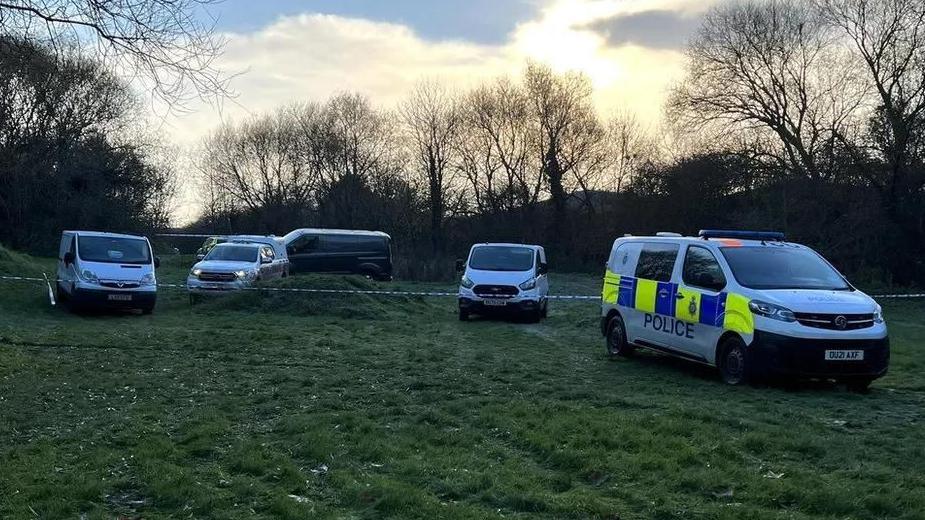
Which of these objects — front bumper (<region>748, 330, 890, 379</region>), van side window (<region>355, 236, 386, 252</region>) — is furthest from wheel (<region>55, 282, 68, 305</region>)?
front bumper (<region>748, 330, 890, 379</region>)

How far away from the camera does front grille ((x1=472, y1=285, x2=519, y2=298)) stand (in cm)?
1997

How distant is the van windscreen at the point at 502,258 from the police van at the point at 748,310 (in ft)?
24.0

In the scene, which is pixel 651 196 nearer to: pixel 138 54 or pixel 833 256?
pixel 833 256

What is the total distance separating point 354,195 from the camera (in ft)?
197


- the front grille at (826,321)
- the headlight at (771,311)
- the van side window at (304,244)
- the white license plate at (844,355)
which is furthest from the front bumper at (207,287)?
the white license plate at (844,355)

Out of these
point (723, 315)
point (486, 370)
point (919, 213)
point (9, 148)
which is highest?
point (9, 148)

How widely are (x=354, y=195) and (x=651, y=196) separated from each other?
2432cm

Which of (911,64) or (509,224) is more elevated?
(911,64)

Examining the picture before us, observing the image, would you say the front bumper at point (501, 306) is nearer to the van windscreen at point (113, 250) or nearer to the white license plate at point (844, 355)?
the van windscreen at point (113, 250)

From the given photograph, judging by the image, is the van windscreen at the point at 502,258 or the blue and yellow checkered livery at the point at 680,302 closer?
the blue and yellow checkered livery at the point at 680,302

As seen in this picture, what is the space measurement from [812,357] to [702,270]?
2.05 m

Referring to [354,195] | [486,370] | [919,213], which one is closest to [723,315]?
[486,370]

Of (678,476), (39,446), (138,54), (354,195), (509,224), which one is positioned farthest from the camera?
(354,195)

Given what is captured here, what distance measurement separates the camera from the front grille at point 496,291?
19969mm
